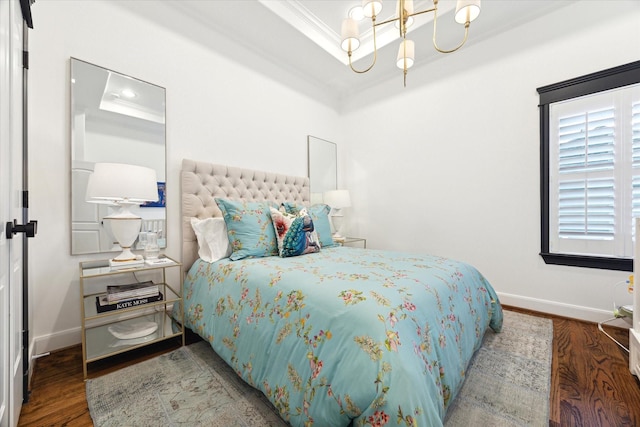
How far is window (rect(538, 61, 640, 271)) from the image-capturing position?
2092 millimetres

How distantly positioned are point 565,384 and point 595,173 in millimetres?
1786

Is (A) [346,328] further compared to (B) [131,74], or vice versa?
(B) [131,74]

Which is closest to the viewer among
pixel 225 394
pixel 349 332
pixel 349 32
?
pixel 349 332

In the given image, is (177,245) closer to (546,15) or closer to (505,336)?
(505,336)

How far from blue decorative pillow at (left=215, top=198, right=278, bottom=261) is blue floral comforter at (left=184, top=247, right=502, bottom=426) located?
7.3 inches

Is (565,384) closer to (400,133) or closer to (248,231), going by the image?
(248,231)

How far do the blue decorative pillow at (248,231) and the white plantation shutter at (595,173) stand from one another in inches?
102

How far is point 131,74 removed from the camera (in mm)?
2141

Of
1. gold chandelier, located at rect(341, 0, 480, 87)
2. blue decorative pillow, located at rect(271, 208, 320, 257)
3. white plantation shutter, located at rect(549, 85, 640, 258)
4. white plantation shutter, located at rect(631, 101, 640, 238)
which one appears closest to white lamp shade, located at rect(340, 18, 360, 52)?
gold chandelier, located at rect(341, 0, 480, 87)

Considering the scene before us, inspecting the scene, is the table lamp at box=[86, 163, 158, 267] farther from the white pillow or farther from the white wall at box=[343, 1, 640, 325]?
the white wall at box=[343, 1, 640, 325]

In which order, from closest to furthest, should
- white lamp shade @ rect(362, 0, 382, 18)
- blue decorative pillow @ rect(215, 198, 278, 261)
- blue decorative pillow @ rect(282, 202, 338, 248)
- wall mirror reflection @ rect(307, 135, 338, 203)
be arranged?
white lamp shade @ rect(362, 0, 382, 18) → blue decorative pillow @ rect(215, 198, 278, 261) → blue decorative pillow @ rect(282, 202, 338, 248) → wall mirror reflection @ rect(307, 135, 338, 203)

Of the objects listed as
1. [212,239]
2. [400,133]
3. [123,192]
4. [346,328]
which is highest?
[400,133]

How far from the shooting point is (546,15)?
2.47 m

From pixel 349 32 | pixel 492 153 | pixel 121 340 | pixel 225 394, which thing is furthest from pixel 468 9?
pixel 121 340
